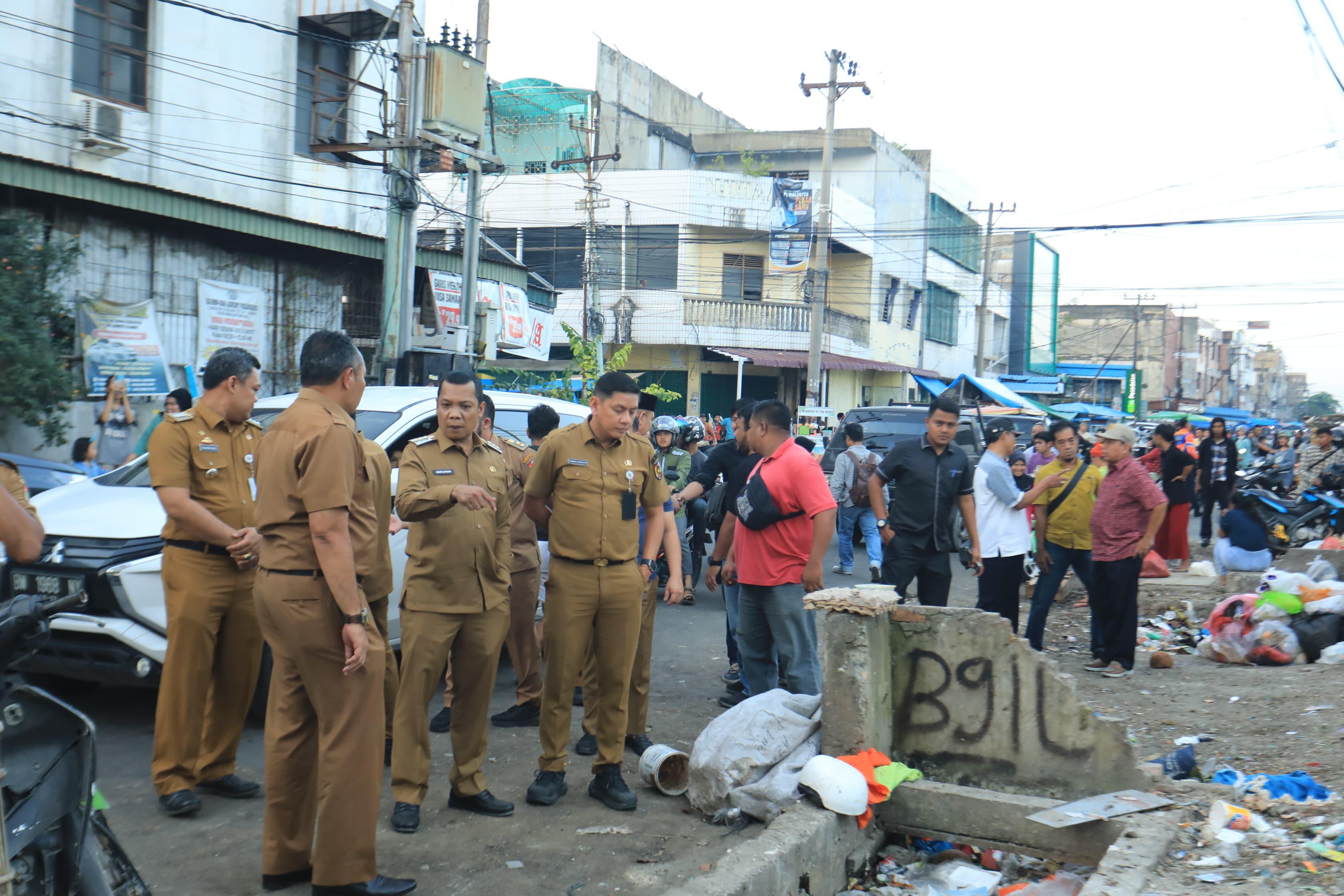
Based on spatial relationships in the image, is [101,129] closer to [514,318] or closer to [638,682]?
[514,318]

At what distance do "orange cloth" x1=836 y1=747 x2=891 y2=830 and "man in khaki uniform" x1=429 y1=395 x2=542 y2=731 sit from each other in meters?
2.00

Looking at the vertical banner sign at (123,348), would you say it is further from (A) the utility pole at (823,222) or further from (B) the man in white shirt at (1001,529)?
(A) the utility pole at (823,222)

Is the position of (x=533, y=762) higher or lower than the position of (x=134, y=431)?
lower

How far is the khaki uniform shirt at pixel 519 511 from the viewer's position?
5984mm

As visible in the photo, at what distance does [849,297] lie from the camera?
35219 millimetres

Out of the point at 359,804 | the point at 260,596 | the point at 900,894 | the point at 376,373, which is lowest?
the point at 900,894

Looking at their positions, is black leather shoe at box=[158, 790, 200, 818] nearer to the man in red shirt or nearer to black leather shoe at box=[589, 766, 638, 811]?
black leather shoe at box=[589, 766, 638, 811]

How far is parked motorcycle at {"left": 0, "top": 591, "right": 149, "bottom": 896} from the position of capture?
246 centimetres

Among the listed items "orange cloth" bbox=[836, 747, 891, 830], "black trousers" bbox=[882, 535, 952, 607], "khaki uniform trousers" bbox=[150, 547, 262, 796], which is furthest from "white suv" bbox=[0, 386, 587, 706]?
"black trousers" bbox=[882, 535, 952, 607]

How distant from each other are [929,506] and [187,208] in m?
10.2

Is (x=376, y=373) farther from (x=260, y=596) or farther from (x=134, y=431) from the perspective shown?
(x=260, y=596)

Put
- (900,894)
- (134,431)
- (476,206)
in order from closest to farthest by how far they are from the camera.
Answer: (900,894), (134,431), (476,206)

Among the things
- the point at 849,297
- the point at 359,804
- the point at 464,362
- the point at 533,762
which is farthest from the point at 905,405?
the point at 849,297

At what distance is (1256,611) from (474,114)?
11.7 metres
